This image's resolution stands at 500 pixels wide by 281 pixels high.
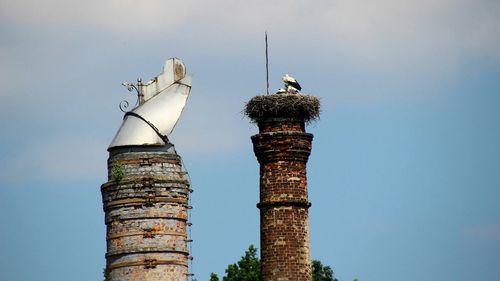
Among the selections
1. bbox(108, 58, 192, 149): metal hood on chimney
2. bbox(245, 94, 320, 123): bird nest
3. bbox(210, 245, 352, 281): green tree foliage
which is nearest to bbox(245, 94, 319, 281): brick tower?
bbox(245, 94, 320, 123): bird nest

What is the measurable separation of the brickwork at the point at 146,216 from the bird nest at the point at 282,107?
288 centimetres

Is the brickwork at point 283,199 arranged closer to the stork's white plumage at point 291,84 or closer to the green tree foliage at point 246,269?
the stork's white plumage at point 291,84

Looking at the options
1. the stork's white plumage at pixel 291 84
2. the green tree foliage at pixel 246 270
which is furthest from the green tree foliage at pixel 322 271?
the stork's white plumage at pixel 291 84

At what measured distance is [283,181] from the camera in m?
54.5

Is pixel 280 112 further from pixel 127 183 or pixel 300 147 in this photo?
pixel 127 183

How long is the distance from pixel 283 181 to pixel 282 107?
2.17 meters

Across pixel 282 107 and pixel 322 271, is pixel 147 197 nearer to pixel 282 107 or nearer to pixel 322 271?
pixel 282 107

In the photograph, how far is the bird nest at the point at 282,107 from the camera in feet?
180

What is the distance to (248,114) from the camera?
2172 inches

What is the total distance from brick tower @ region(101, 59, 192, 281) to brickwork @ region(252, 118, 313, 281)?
2317mm

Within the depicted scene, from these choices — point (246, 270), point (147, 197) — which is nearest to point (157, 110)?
point (147, 197)

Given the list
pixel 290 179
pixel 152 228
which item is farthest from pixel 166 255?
pixel 290 179

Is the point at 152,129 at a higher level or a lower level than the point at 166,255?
higher

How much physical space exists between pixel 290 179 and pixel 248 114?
232 cm
